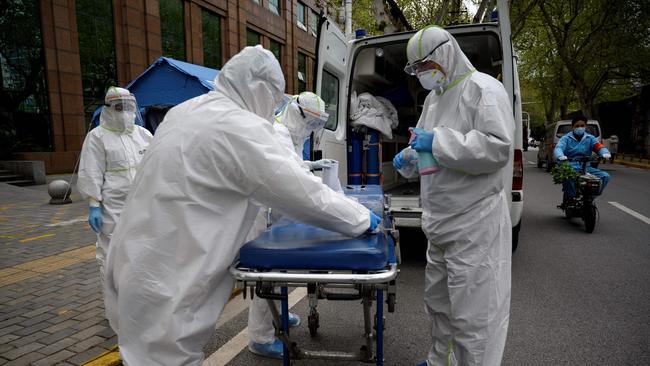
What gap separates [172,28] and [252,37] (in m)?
5.09

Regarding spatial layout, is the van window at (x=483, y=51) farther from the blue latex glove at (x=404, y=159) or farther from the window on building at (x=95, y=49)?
the window on building at (x=95, y=49)

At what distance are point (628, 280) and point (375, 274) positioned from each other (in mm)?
3872

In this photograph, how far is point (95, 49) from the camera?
1188 centimetres

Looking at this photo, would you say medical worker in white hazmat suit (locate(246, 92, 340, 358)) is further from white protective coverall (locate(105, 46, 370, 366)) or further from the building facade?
the building facade

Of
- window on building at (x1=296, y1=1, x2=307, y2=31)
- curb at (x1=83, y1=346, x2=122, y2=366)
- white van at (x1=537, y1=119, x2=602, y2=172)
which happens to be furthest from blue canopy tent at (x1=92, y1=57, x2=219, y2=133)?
window on building at (x1=296, y1=1, x2=307, y2=31)

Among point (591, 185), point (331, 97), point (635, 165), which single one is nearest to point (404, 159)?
point (331, 97)

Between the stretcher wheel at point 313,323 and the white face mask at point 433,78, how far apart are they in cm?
172

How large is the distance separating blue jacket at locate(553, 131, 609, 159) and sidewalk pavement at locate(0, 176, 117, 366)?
678 centimetres

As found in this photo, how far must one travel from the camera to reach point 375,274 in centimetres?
168

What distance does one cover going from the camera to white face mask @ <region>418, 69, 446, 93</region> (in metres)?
2.37

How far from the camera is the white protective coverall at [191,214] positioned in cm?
165

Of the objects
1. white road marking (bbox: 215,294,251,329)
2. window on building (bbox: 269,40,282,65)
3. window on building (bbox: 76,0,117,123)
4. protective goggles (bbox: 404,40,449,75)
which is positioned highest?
window on building (bbox: 269,40,282,65)

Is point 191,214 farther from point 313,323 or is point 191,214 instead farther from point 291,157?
point 313,323

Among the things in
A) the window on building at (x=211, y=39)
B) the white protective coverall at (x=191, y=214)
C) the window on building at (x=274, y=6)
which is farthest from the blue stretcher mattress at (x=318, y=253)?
the window on building at (x=274, y=6)
